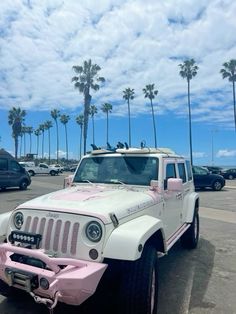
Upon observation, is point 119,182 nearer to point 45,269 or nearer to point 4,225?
point 4,225

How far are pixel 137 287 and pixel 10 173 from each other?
62.3 ft

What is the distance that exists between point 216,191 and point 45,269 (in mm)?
19728

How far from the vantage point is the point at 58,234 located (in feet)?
12.2

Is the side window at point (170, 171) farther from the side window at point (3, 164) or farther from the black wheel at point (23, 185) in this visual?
the black wheel at point (23, 185)

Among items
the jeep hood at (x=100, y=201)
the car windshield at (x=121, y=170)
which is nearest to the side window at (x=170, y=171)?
the car windshield at (x=121, y=170)

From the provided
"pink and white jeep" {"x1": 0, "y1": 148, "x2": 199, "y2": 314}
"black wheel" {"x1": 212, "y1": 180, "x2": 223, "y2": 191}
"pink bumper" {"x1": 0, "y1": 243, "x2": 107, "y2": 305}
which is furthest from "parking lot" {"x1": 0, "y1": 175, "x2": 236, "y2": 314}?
"black wheel" {"x1": 212, "y1": 180, "x2": 223, "y2": 191}

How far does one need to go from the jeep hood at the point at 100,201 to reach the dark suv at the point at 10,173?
16.8 meters

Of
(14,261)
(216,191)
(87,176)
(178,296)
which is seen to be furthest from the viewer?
(216,191)

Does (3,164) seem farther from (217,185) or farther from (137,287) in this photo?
(137,287)

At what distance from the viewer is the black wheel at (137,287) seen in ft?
11.3

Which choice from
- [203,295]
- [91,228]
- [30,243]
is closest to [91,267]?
[91,228]

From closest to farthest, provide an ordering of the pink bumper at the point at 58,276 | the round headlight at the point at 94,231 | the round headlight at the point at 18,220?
the pink bumper at the point at 58,276 → the round headlight at the point at 94,231 → the round headlight at the point at 18,220

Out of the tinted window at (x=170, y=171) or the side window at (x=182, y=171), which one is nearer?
the tinted window at (x=170, y=171)

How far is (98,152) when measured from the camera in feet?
19.2
